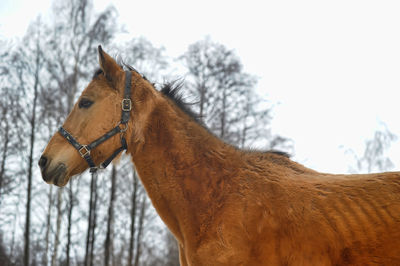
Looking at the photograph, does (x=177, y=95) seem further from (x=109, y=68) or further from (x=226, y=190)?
(x=226, y=190)

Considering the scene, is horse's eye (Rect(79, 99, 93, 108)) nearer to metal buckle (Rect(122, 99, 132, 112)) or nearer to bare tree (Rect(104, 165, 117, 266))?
metal buckle (Rect(122, 99, 132, 112))

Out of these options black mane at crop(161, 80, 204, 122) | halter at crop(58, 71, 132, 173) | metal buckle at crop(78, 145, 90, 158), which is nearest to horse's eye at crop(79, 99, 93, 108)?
halter at crop(58, 71, 132, 173)

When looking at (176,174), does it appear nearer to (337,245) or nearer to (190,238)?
(190,238)

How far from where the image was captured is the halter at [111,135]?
12.3 feet

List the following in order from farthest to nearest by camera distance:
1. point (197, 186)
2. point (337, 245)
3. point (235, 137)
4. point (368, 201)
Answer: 1. point (235, 137)
2. point (197, 186)
3. point (368, 201)
4. point (337, 245)

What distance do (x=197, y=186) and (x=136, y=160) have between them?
30.4 inches

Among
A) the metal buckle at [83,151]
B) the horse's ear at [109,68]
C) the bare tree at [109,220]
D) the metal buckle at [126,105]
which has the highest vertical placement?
the horse's ear at [109,68]

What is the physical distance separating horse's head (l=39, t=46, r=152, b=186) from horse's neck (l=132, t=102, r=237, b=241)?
0.26 m

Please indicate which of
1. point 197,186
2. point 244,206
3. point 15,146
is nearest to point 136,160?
point 197,186

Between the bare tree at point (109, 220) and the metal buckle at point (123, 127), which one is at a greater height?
the metal buckle at point (123, 127)

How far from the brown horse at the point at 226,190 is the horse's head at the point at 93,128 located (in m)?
0.01

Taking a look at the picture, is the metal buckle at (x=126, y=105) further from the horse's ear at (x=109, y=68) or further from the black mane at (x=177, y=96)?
the black mane at (x=177, y=96)

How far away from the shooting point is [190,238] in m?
3.37

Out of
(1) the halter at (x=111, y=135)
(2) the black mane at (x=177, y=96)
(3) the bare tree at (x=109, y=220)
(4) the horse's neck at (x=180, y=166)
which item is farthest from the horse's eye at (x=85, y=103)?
(3) the bare tree at (x=109, y=220)
